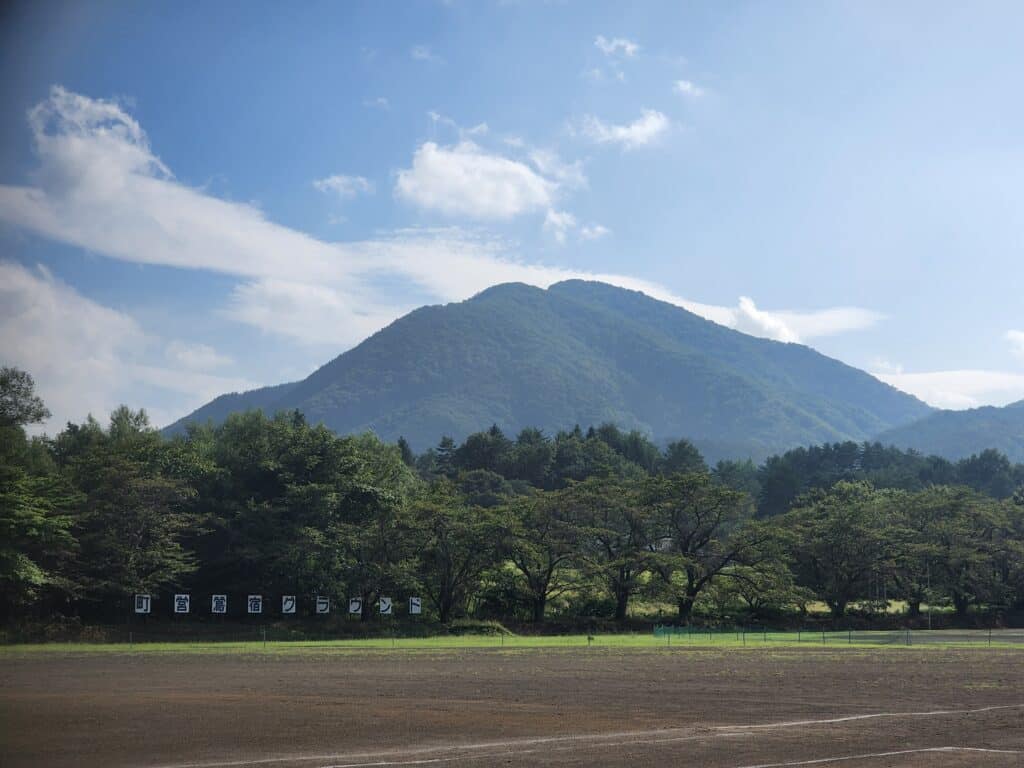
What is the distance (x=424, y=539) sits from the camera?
67562 mm

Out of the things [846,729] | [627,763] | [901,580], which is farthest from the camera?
[901,580]

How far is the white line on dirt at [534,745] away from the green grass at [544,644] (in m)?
30.3

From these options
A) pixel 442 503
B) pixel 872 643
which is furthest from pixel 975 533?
pixel 442 503

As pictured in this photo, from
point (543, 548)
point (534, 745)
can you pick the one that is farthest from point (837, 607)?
point (534, 745)

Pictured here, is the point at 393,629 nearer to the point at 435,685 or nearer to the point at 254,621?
the point at 254,621

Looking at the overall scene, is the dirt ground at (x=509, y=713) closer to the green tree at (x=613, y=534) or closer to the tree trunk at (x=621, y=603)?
the green tree at (x=613, y=534)

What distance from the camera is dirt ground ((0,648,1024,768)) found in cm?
1797

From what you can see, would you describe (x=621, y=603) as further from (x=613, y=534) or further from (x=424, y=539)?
(x=424, y=539)

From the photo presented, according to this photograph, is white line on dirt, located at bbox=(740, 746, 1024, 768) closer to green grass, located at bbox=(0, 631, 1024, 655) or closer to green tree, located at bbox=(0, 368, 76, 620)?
green grass, located at bbox=(0, 631, 1024, 655)

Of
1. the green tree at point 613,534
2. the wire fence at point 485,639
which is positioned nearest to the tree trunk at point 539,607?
the wire fence at point 485,639

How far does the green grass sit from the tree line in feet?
17.6

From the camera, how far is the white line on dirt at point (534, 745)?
17.3 metres

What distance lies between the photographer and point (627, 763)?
17297 mm

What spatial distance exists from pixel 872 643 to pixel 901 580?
879 inches
